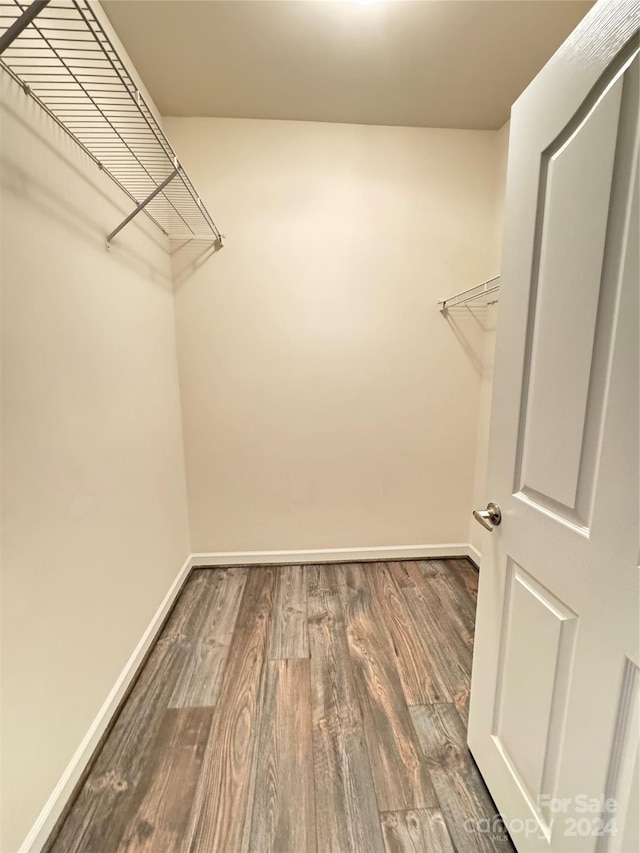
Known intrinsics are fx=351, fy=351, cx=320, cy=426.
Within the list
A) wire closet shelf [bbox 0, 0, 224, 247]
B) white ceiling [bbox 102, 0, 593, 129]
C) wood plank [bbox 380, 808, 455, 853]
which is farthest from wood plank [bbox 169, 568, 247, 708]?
white ceiling [bbox 102, 0, 593, 129]

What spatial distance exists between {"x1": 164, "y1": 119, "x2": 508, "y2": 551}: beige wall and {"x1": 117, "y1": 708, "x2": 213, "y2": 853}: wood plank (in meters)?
1.06

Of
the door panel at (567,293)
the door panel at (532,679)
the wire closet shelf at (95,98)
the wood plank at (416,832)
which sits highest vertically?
the wire closet shelf at (95,98)

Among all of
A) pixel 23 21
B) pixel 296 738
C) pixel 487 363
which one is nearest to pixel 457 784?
pixel 296 738

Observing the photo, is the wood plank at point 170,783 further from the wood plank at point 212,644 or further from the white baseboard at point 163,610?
the white baseboard at point 163,610

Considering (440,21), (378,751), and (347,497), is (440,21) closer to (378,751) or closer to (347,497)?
(347,497)

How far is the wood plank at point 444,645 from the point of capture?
4.79 ft

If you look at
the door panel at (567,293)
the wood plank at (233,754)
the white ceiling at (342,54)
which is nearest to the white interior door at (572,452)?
the door panel at (567,293)

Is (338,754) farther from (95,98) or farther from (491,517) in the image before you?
(95,98)

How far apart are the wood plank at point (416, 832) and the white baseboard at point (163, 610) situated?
37.8 inches

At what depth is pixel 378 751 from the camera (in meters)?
1.22

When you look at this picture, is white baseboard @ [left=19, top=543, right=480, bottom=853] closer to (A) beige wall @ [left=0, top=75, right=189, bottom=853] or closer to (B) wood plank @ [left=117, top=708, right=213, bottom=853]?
(A) beige wall @ [left=0, top=75, right=189, bottom=853]

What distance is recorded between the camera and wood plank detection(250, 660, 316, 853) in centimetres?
101

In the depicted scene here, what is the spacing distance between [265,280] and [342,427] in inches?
39.2

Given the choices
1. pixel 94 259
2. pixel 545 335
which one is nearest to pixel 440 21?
pixel 545 335
